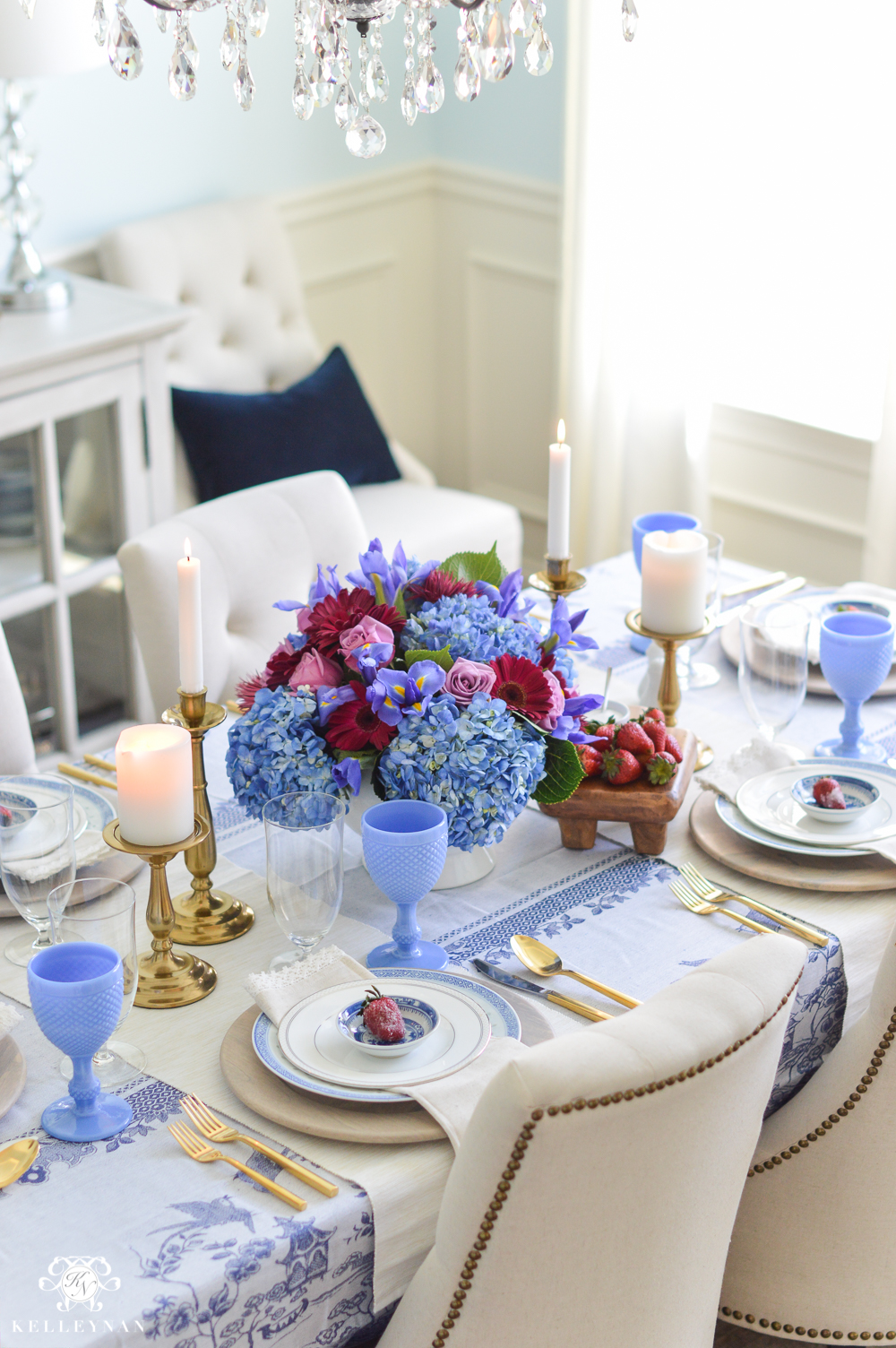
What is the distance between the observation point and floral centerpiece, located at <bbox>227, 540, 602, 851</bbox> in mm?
1354

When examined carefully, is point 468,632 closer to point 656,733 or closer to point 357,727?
point 357,727

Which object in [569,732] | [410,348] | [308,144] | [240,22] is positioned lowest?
[410,348]

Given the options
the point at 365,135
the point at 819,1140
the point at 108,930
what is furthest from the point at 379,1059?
the point at 365,135

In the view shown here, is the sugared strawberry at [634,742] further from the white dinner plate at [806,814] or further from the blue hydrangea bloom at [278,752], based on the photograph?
the blue hydrangea bloom at [278,752]

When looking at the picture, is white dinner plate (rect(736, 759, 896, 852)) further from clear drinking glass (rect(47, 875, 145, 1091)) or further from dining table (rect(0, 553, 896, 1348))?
clear drinking glass (rect(47, 875, 145, 1091))

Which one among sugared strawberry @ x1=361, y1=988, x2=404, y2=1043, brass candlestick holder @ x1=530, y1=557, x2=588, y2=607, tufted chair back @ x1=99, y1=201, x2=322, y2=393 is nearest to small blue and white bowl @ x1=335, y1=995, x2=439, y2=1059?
sugared strawberry @ x1=361, y1=988, x2=404, y2=1043

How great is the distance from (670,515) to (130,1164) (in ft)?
4.15

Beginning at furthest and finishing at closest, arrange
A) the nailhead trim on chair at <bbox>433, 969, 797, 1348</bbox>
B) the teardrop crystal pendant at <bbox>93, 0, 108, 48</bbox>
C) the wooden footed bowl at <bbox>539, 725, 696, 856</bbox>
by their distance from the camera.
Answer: the wooden footed bowl at <bbox>539, 725, 696, 856</bbox> < the teardrop crystal pendant at <bbox>93, 0, 108, 48</bbox> < the nailhead trim on chair at <bbox>433, 969, 797, 1348</bbox>

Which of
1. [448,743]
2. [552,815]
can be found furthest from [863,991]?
Result: [448,743]

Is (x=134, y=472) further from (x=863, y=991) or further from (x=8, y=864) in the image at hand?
(x=863, y=991)

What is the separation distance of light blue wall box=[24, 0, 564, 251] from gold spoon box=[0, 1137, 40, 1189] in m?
2.31

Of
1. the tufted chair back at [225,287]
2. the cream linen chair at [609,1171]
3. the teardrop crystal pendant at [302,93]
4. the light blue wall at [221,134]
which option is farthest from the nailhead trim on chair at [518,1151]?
the light blue wall at [221,134]

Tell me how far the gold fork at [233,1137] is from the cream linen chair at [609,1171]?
9 centimetres

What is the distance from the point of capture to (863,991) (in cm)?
143
